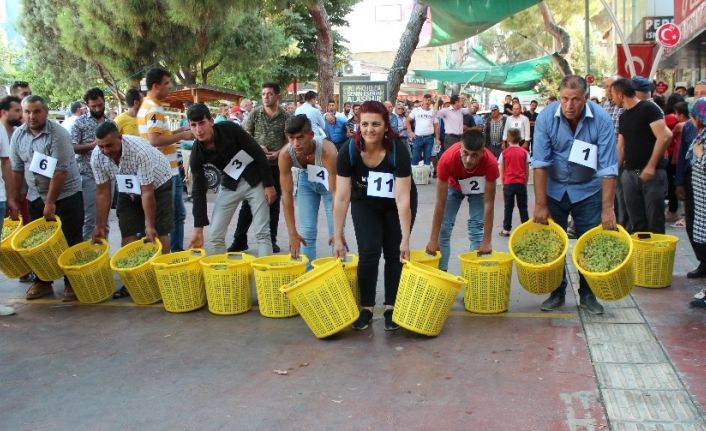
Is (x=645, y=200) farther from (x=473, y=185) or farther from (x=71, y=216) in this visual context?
(x=71, y=216)

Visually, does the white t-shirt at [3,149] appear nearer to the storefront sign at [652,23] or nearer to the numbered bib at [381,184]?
the numbered bib at [381,184]

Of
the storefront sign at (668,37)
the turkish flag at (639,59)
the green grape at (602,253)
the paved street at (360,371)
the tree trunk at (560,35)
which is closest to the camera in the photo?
the paved street at (360,371)

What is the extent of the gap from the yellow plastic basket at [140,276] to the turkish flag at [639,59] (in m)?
11.0

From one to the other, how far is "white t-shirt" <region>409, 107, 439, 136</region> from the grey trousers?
9843 mm

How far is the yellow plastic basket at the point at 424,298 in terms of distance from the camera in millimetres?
4828

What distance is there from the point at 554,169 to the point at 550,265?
80cm

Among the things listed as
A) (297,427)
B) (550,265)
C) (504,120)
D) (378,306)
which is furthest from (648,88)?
(504,120)

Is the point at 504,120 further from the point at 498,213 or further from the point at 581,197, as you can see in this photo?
the point at 581,197

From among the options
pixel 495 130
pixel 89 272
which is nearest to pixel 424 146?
pixel 495 130

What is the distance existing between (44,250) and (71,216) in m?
0.45

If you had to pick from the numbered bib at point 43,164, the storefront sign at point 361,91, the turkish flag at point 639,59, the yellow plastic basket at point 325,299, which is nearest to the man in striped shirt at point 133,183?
the numbered bib at point 43,164

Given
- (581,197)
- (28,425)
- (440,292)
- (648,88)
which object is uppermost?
(648,88)

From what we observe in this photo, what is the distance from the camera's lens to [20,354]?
5.13 meters

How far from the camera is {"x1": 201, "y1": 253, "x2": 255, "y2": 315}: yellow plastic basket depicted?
5723mm
